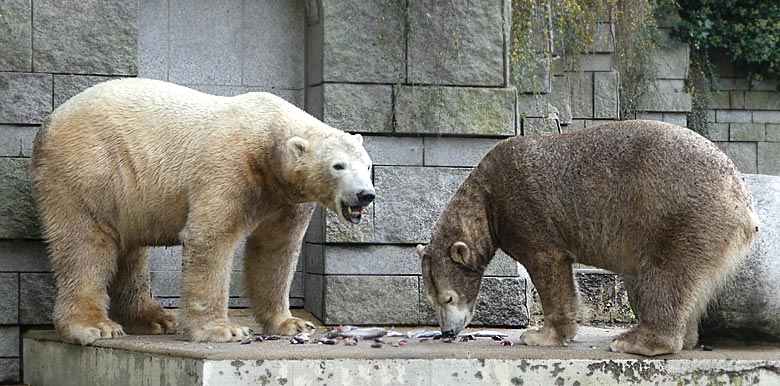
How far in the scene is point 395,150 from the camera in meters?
8.47

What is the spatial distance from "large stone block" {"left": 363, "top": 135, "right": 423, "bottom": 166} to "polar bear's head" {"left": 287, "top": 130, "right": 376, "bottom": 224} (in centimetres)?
164

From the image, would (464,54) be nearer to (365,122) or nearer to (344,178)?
(365,122)

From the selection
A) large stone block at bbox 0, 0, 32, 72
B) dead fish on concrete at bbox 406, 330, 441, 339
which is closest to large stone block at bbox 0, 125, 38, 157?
large stone block at bbox 0, 0, 32, 72

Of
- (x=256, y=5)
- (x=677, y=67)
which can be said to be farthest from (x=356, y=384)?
(x=677, y=67)

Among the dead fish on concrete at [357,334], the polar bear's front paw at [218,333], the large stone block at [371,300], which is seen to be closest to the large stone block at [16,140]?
the polar bear's front paw at [218,333]

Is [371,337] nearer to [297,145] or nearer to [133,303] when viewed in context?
[297,145]

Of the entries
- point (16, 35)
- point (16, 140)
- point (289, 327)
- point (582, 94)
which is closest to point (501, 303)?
point (289, 327)

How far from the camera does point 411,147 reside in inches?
334

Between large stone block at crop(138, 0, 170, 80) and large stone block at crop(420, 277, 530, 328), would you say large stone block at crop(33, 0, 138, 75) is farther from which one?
large stone block at crop(420, 277, 530, 328)

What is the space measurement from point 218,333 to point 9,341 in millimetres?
2001

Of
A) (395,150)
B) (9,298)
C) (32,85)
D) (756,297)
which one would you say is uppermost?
(32,85)

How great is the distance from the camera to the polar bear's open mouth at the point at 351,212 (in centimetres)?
661

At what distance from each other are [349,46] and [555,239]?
2.47 metres

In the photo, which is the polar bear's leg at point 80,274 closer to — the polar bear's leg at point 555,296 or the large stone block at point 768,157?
the polar bear's leg at point 555,296
